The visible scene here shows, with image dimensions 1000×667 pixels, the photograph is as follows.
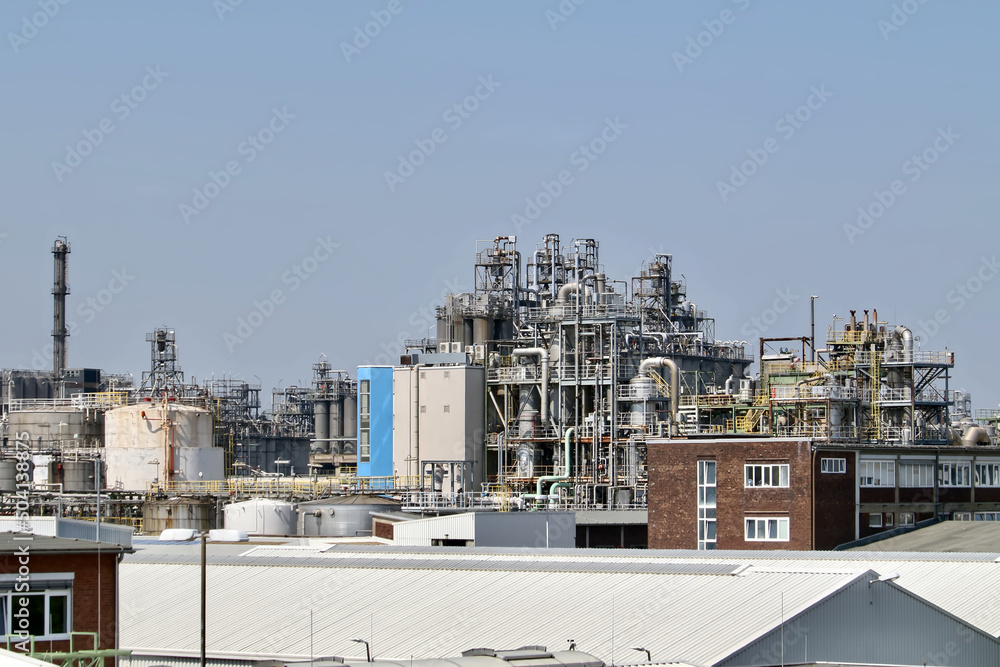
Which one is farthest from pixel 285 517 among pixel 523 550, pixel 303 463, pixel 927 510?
pixel 303 463

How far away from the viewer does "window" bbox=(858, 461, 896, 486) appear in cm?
6575

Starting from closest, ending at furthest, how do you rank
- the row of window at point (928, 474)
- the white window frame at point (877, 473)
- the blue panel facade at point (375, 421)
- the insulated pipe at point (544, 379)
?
the white window frame at point (877, 473)
the row of window at point (928, 474)
the insulated pipe at point (544, 379)
the blue panel facade at point (375, 421)

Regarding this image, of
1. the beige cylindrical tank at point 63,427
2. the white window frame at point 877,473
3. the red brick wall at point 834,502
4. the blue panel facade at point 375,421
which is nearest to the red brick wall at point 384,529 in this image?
the red brick wall at point 834,502

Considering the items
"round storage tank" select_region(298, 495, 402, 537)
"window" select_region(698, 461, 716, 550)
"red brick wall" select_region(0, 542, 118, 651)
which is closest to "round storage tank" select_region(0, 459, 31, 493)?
"round storage tank" select_region(298, 495, 402, 537)

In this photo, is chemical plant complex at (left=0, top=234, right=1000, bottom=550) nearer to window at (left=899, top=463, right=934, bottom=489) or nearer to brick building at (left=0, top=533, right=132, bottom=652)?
window at (left=899, top=463, right=934, bottom=489)

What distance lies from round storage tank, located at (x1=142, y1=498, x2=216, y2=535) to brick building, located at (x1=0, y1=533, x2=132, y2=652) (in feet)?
156

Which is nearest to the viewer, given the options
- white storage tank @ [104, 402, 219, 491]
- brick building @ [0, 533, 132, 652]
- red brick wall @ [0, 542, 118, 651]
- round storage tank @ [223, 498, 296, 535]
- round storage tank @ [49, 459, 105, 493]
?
brick building @ [0, 533, 132, 652]

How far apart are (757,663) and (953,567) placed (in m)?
13.9

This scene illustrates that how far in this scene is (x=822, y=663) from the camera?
111 feet

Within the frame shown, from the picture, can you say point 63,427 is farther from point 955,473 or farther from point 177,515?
point 955,473

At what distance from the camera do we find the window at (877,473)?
216ft

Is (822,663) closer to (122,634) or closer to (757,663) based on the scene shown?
(757,663)

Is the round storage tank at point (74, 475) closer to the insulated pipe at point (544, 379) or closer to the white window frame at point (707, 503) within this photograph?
the insulated pipe at point (544, 379)

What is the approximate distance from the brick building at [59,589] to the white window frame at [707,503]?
39.9 metres
